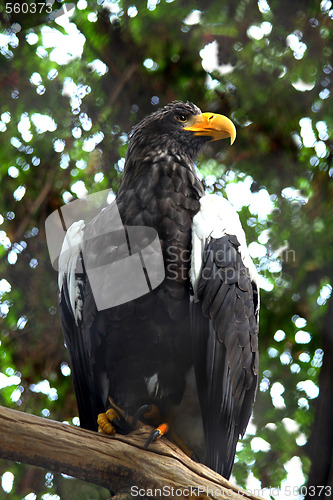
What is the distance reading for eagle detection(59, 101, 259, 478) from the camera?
2.12m

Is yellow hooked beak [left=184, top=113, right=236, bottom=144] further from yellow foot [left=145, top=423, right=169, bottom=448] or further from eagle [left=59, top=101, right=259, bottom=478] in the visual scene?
yellow foot [left=145, top=423, right=169, bottom=448]

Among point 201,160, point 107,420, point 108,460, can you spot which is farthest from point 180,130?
point 108,460

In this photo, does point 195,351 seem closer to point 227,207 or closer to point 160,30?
point 227,207

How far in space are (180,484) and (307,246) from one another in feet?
4.77

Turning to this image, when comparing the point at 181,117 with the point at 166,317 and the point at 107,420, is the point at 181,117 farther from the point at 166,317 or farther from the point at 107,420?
the point at 107,420

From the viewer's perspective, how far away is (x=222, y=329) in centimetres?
213

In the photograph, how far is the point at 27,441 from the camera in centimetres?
171

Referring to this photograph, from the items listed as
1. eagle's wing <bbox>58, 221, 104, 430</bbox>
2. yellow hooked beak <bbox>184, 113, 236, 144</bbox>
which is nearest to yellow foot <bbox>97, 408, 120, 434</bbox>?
eagle's wing <bbox>58, 221, 104, 430</bbox>

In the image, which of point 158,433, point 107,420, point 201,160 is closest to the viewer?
point 158,433

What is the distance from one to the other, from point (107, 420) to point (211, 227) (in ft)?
2.73

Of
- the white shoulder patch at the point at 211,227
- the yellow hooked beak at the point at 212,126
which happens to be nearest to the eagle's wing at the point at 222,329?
the white shoulder patch at the point at 211,227

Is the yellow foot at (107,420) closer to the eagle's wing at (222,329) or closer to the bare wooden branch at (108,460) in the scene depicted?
the bare wooden branch at (108,460)

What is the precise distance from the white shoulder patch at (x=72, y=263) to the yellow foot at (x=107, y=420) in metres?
0.38

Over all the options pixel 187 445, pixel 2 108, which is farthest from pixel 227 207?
pixel 2 108
